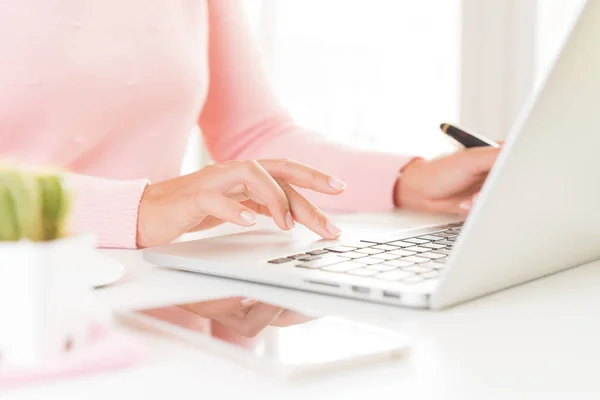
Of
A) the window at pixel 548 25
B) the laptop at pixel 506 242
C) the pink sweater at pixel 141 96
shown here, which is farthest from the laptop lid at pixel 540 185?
the window at pixel 548 25

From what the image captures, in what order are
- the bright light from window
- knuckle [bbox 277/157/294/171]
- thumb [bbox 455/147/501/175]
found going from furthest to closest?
1. the bright light from window
2. thumb [bbox 455/147/501/175]
3. knuckle [bbox 277/157/294/171]

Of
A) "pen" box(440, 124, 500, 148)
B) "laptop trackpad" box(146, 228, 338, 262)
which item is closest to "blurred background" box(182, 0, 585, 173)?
"pen" box(440, 124, 500, 148)

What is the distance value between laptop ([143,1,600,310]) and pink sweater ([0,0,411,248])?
0.95 ft

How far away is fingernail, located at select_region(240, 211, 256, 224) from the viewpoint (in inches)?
25.8

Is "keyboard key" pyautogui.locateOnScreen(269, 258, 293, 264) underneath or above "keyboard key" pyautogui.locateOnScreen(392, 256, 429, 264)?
underneath

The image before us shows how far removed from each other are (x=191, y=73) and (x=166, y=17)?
0.32 ft

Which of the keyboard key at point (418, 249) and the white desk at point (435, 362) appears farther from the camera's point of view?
the keyboard key at point (418, 249)

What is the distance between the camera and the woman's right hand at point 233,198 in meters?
0.69

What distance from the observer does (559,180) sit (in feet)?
1.70

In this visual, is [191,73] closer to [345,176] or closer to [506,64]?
[345,176]

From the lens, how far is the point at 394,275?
20.6 inches

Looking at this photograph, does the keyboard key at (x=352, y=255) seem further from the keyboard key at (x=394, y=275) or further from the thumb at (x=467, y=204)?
the thumb at (x=467, y=204)

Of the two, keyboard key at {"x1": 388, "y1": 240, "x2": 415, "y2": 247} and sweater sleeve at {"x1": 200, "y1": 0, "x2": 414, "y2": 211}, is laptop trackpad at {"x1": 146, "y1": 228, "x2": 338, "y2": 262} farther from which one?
sweater sleeve at {"x1": 200, "y1": 0, "x2": 414, "y2": 211}

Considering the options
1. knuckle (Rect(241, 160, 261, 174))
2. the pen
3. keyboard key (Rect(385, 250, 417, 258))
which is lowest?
keyboard key (Rect(385, 250, 417, 258))
